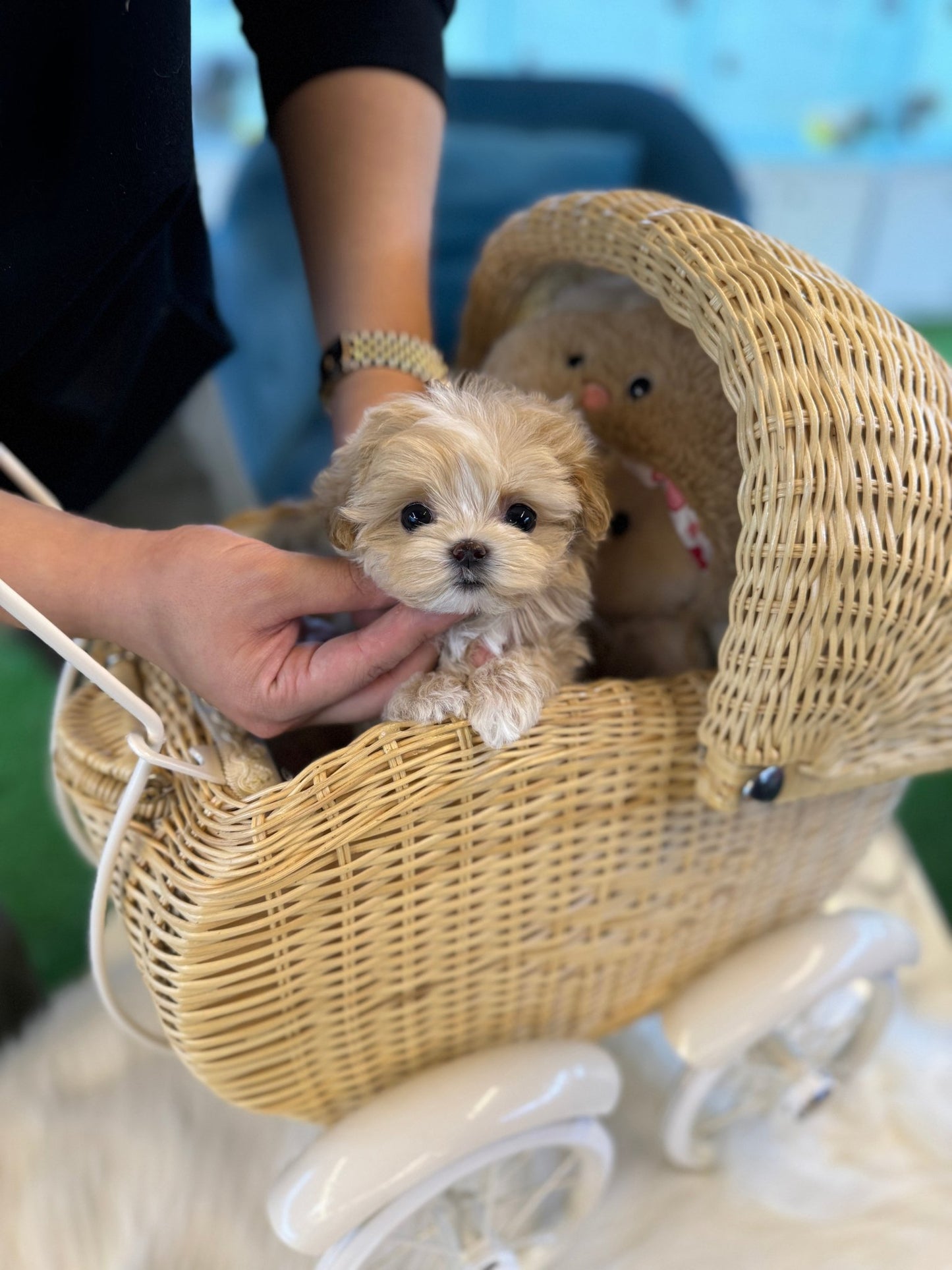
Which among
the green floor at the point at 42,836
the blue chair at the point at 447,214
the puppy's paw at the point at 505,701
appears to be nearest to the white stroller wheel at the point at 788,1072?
the green floor at the point at 42,836

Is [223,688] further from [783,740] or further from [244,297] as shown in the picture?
[244,297]

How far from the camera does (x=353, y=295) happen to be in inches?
33.9

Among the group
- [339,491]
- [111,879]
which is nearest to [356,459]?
[339,491]

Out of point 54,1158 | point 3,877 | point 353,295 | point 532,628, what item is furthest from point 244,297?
point 54,1158

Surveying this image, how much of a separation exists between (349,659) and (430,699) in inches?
2.6

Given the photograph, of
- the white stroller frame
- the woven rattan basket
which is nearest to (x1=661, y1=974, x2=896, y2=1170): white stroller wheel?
the white stroller frame

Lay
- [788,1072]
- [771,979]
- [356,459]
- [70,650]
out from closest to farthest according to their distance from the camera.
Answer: [70,650]
[356,459]
[771,979]
[788,1072]

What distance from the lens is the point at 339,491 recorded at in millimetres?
685

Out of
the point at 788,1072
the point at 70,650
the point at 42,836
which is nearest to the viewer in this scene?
the point at 70,650

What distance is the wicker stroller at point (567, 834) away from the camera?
591 mm

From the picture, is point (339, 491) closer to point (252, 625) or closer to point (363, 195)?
point (252, 625)

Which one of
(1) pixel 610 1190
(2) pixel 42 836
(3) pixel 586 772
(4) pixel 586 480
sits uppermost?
(4) pixel 586 480

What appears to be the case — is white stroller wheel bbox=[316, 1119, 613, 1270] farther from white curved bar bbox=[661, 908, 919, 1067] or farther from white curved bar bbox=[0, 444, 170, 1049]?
white curved bar bbox=[0, 444, 170, 1049]

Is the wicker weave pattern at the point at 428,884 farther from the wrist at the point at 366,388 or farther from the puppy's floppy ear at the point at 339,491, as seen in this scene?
the wrist at the point at 366,388
